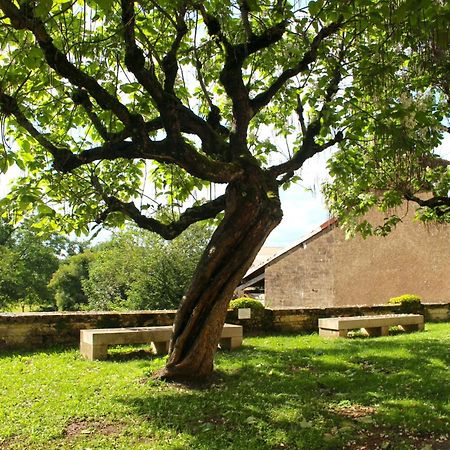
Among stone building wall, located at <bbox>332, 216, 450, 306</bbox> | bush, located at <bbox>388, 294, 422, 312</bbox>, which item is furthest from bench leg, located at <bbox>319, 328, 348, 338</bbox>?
stone building wall, located at <bbox>332, 216, 450, 306</bbox>

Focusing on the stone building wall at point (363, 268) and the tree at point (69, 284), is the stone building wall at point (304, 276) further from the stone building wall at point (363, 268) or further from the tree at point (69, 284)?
the tree at point (69, 284)

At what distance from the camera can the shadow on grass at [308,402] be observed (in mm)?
4469

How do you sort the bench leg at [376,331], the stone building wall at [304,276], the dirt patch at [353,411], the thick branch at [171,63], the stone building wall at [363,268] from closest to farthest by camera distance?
the dirt patch at [353,411] → the thick branch at [171,63] → the bench leg at [376,331] → the stone building wall at [363,268] → the stone building wall at [304,276]

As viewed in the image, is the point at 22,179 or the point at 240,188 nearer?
the point at 240,188

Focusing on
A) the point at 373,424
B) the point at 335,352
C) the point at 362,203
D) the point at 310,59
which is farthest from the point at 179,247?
the point at 373,424

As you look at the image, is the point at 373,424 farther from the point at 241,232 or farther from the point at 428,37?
the point at 428,37

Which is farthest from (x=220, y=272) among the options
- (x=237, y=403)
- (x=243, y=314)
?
(x=243, y=314)

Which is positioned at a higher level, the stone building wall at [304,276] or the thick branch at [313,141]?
the thick branch at [313,141]

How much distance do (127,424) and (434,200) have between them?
812cm

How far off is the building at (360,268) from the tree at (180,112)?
11.0 m

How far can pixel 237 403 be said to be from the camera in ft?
17.7

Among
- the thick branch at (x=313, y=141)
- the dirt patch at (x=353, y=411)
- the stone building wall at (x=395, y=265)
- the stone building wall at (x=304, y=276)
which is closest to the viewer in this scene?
the dirt patch at (x=353, y=411)

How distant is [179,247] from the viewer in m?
22.9

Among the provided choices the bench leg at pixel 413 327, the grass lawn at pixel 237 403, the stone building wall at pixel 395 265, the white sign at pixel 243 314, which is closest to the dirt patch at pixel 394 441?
the grass lawn at pixel 237 403
